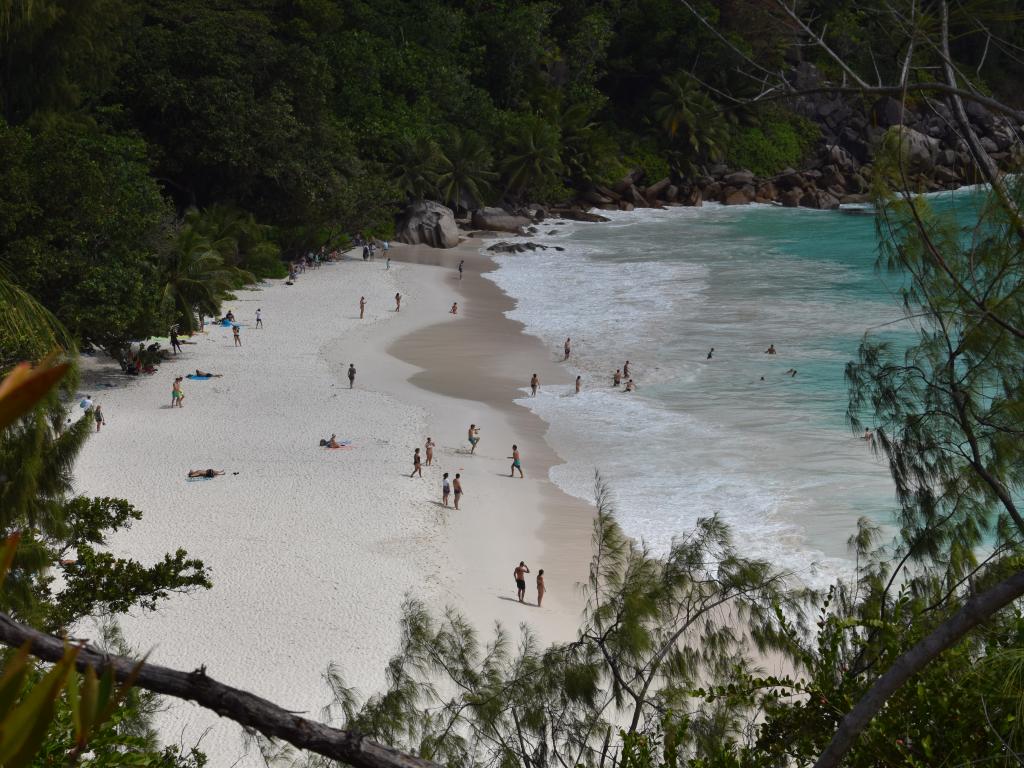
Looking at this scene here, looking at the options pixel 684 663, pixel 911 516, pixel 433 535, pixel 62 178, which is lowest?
pixel 433 535

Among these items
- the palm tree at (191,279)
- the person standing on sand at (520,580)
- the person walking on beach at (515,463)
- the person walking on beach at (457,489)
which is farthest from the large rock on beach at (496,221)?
the person standing on sand at (520,580)

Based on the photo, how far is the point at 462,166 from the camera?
54344mm

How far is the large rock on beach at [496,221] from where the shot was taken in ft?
182

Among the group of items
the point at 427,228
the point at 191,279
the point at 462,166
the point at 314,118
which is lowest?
the point at 191,279

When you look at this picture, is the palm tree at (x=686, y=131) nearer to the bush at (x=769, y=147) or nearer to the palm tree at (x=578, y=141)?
the bush at (x=769, y=147)

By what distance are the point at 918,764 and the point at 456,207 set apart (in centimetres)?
5451

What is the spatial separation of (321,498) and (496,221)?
37.7 metres

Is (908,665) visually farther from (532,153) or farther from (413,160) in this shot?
(532,153)

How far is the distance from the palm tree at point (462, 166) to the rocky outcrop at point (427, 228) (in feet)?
7.84

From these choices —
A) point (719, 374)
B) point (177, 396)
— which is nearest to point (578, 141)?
point (719, 374)

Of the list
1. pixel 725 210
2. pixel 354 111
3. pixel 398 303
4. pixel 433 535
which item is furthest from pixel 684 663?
pixel 725 210

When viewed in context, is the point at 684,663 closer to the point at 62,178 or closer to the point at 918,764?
the point at 918,764

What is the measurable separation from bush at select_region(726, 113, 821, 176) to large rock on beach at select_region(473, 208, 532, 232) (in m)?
21.5

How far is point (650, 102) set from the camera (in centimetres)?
6812
